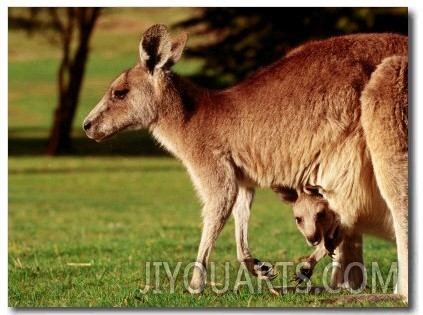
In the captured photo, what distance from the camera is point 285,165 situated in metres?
6.38

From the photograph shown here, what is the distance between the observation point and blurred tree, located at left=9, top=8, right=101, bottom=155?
16922mm

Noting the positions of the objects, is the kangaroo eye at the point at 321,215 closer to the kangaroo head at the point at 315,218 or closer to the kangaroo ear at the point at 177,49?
the kangaroo head at the point at 315,218

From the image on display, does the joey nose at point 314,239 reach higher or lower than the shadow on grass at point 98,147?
lower

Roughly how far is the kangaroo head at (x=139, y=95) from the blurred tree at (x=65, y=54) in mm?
10104

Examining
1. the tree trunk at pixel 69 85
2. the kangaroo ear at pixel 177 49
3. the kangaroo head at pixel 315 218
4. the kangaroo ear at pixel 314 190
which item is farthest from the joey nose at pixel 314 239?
the tree trunk at pixel 69 85

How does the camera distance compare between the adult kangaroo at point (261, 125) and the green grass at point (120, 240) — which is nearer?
the adult kangaroo at point (261, 125)

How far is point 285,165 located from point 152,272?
1.53m

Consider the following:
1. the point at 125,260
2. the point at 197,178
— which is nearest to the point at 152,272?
the point at 125,260

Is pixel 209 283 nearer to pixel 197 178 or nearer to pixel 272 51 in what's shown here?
pixel 197 178

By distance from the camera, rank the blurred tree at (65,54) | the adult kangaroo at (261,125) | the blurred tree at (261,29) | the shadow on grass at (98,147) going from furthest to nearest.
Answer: the shadow on grass at (98,147), the blurred tree at (65,54), the blurred tree at (261,29), the adult kangaroo at (261,125)

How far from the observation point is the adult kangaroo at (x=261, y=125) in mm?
6219

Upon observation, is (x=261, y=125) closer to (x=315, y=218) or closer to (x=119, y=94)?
(x=315, y=218)

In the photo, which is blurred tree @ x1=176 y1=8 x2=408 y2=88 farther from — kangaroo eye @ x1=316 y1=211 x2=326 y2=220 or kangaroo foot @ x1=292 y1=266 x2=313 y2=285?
kangaroo foot @ x1=292 y1=266 x2=313 y2=285

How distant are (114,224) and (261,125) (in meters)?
4.61
